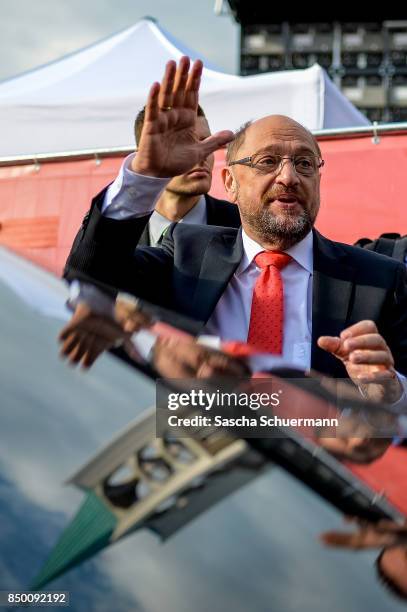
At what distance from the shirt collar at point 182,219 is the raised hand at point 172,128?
1.10 m

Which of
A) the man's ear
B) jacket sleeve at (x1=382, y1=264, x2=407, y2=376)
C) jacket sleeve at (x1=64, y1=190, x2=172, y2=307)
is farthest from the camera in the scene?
the man's ear

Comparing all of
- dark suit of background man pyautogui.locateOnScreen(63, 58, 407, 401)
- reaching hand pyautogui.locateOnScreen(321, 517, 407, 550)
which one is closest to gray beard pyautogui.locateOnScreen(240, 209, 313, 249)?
dark suit of background man pyautogui.locateOnScreen(63, 58, 407, 401)

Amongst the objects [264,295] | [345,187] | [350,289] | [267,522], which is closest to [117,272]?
[264,295]

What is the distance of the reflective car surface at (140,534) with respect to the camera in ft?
2.42

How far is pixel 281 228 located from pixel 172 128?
0.40m

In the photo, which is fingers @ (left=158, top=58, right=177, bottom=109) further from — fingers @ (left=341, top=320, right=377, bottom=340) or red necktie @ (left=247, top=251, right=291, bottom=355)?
fingers @ (left=341, top=320, right=377, bottom=340)

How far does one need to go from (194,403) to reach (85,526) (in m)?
0.16

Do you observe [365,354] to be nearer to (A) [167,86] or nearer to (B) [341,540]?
(B) [341,540]

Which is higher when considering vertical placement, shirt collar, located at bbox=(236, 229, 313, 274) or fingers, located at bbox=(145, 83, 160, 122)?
fingers, located at bbox=(145, 83, 160, 122)

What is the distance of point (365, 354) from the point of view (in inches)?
52.6

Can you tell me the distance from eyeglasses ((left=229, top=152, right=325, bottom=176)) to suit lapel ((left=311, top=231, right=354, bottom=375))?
1.00ft

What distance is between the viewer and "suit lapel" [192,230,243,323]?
6.79ft

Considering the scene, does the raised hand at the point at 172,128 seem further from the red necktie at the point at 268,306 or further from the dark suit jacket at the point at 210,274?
the red necktie at the point at 268,306

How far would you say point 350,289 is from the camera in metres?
2.12
